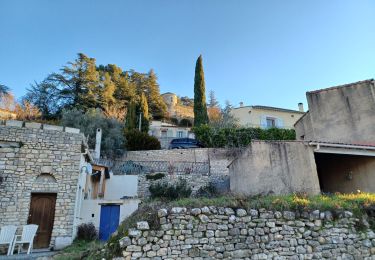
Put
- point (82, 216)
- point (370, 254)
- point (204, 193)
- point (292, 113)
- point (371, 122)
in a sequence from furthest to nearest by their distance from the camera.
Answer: point (292, 113)
point (204, 193)
point (371, 122)
point (82, 216)
point (370, 254)

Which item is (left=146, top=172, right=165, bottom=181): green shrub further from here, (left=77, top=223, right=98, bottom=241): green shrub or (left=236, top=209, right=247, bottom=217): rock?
(left=236, top=209, right=247, bottom=217): rock

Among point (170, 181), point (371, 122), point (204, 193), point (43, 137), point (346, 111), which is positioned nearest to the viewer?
point (43, 137)

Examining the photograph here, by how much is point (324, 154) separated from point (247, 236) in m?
8.05

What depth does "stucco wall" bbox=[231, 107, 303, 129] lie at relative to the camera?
101ft

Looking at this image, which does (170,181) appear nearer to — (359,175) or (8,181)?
(8,181)

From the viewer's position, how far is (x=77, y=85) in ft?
105

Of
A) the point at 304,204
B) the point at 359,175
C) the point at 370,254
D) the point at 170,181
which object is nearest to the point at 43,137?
the point at 170,181

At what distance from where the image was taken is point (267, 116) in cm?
3083

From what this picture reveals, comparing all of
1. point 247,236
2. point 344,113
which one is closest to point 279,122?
point 344,113

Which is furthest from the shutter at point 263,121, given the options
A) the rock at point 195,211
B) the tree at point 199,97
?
the rock at point 195,211

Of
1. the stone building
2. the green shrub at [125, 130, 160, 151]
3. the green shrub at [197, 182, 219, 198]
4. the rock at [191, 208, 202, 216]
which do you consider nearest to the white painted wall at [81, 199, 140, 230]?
the stone building

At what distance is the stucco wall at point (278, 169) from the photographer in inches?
376

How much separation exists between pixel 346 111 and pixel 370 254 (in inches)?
339

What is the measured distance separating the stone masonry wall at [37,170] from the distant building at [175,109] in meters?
33.0
